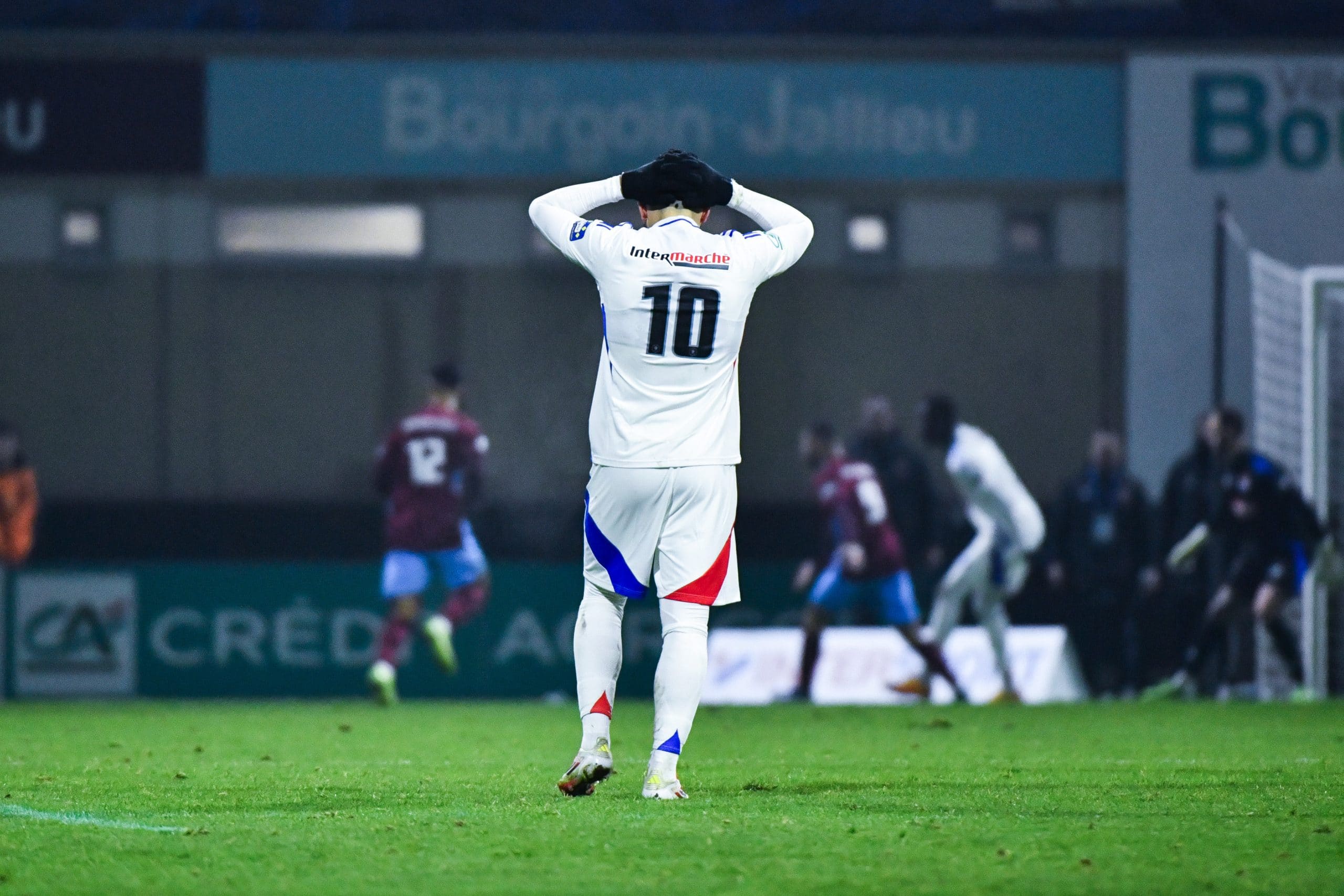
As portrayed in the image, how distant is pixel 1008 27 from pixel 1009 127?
694 mm

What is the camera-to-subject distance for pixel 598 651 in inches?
240

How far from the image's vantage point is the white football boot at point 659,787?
19.7 feet

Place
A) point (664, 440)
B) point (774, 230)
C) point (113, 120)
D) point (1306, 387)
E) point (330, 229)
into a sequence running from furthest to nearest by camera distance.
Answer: point (330, 229)
point (113, 120)
point (1306, 387)
point (774, 230)
point (664, 440)

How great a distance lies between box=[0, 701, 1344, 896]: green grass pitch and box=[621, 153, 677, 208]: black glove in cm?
174

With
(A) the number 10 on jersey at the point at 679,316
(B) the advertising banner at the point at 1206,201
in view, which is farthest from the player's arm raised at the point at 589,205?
(B) the advertising banner at the point at 1206,201

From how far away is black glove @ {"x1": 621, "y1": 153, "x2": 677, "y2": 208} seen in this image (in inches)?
239

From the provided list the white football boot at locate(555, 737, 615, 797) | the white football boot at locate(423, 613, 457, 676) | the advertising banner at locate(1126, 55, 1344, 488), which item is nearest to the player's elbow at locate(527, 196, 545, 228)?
the white football boot at locate(555, 737, 615, 797)

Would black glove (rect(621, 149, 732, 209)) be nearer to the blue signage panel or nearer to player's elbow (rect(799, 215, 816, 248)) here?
player's elbow (rect(799, 215, 816, 248))

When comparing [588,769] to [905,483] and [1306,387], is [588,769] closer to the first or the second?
[905,483]

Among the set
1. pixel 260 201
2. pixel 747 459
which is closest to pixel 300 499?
pixel 260 201

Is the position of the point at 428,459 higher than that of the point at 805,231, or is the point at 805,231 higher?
the point at 805,231

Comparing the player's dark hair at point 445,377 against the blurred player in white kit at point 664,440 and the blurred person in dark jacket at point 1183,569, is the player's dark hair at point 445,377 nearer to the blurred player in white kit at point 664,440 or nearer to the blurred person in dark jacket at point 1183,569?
the blurred person in dark jacket at point 1183,569

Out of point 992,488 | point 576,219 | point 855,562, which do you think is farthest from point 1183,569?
point 576,219

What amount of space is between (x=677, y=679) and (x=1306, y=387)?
896 cm
